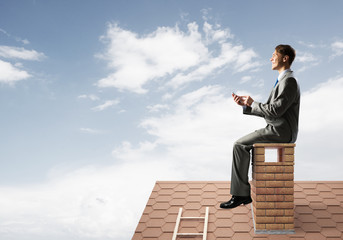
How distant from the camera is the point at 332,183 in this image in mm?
6797

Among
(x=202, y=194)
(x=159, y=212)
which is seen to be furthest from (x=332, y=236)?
(x=159, y=212)

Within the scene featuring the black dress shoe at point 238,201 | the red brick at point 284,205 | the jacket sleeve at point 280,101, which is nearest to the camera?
the jacket sleeve at point 280,101

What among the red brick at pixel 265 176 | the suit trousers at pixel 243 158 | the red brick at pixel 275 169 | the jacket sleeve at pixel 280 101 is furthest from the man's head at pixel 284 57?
the red brick at pixel 265 176

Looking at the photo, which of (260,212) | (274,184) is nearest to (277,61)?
(274,184)

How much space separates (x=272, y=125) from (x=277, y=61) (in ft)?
3.05

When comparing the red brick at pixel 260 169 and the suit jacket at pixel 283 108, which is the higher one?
the suit jacket at pixel 283 108

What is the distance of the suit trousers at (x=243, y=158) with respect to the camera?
5344mm

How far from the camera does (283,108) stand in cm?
512

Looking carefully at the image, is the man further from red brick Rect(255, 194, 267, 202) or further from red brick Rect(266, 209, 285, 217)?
red brick Rect(266, 209, 285, 217)

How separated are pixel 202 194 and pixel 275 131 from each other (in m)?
1.87

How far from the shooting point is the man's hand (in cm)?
536

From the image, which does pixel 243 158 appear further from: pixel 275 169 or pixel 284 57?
pixel 284 57

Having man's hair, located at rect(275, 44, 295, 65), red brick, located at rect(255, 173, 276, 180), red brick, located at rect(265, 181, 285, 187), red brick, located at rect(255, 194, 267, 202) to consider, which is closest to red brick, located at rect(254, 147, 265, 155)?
red brick, located at rect(255, 173, 276, 180)

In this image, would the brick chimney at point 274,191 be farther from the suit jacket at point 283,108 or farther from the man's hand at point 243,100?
the man's hand at point 243,100
